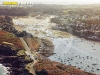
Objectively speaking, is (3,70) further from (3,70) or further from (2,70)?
(2,70)

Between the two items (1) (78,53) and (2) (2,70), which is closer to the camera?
(2) (2,70)

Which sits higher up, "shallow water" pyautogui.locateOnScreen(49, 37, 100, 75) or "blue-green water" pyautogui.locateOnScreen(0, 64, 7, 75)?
"blue-green water" pyautogui.locateOnScreen(0, 64, 7, 75)

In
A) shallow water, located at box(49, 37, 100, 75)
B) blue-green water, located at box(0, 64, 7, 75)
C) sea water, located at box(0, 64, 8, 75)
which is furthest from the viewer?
shallow water, located at box(49, 37, 100, 75)

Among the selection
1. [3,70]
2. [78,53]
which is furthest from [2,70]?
[78,53]

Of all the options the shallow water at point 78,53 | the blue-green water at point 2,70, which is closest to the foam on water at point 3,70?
the blue-green water at point 2,70

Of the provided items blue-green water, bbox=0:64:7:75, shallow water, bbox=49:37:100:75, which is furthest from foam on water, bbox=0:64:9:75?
shallow water, bbox=49:37:100:75

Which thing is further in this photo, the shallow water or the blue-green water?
the shallow water

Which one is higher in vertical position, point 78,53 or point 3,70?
point 3,70

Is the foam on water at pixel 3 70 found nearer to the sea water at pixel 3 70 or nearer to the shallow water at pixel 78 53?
the sea water at pixel 3 70

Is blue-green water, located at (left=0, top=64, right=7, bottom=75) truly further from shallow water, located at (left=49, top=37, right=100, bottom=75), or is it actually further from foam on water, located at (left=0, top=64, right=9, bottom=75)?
shallow water, located at (left=49, top=37, right=100, bottom=75)

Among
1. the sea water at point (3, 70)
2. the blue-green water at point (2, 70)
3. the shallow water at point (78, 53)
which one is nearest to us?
the sea water at point (3, 70)

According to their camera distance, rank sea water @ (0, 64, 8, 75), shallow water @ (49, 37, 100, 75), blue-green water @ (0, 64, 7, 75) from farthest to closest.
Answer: shallow water @ (49, 37, 100, 75), blue-green water @ (0, 64, 7, 75), sea water @ (0, 64, 8, 75)
